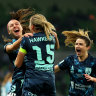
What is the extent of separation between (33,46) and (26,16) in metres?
1.81

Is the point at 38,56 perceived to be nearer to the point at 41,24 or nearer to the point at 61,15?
the point at 41,24

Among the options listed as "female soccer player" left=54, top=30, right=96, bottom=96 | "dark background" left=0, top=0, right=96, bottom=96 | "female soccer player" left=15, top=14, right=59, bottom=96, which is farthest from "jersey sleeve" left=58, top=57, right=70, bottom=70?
"dark background" left=0, top=0, right=96, bottom=96

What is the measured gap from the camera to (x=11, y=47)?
5.79 m

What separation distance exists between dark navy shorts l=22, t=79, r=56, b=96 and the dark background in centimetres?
1087

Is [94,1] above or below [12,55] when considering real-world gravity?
above

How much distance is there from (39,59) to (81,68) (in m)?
1.43

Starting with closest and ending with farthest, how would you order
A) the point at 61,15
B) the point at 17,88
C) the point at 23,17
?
the point at 17,88 < the point at 23,17 < the point at 61,15

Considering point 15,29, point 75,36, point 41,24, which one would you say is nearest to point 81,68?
point 75,36

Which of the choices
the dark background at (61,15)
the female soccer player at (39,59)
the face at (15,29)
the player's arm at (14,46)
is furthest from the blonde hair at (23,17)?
the dark background at (61,15)

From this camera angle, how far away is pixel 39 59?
17.1 ft

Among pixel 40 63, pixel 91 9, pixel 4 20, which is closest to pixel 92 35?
pixel 40 63

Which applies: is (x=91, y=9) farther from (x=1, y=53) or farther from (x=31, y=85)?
(x=31, y=85)

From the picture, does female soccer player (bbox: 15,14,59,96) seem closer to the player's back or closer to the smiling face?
the player's back

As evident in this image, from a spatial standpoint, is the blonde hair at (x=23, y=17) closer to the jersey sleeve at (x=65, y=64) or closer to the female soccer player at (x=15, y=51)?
the female soccer player at (x=15, y=51)
